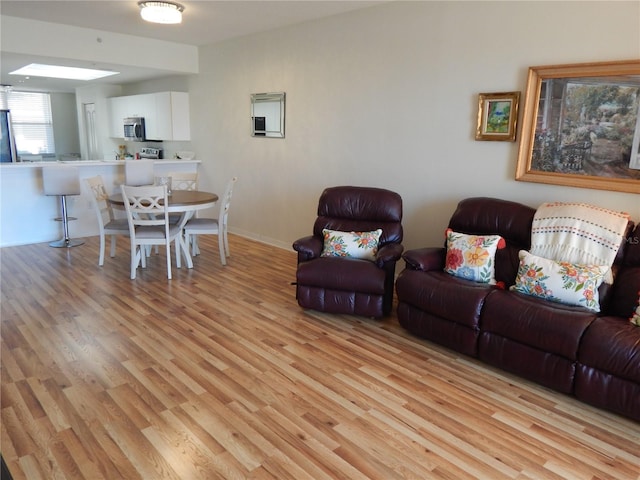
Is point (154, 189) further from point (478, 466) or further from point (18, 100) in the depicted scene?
point (18, 100)

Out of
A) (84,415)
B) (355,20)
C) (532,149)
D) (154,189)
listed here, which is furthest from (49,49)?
(532,149)

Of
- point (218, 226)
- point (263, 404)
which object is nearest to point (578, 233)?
point (263, 404)

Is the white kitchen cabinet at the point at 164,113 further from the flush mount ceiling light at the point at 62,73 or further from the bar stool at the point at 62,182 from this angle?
the bar stool at the point at 62,182

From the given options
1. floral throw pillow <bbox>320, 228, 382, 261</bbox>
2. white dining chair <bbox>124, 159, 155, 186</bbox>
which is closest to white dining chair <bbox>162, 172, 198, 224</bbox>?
white dining chair <bbox>124, 159, 155, 186</bbox>

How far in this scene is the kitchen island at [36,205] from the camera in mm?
5379

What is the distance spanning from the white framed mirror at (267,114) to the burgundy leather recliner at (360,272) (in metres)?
1.96

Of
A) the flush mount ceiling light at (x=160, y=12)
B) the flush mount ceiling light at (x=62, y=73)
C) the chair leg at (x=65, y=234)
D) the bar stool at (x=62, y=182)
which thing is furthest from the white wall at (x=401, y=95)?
the flush mount ceiling light at (x=62, y=73)

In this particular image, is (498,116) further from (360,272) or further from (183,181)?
(183,181)

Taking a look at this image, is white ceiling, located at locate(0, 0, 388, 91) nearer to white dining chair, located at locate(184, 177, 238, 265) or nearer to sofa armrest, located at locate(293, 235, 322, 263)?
white dining chair, located at locate(184, 177, 238, 265)

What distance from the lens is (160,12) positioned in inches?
157

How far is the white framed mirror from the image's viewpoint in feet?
17.5

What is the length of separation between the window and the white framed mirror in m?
6.69

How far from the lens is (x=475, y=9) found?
348 cm

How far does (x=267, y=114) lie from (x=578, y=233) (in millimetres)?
3786
